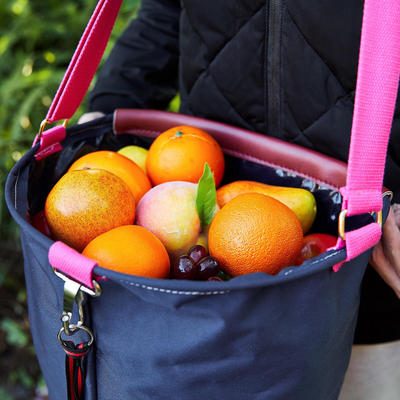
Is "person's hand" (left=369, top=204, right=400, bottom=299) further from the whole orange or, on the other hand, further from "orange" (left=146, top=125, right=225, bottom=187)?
the whole orange

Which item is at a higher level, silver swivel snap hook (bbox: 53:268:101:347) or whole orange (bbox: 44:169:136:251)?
whole orange (bbox: 44:169:136:251)

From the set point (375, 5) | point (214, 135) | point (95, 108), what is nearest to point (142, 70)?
point (95, 108)

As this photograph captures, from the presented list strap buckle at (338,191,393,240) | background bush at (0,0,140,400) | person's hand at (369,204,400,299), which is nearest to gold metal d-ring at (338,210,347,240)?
strap buckle at (338,191,393,240)

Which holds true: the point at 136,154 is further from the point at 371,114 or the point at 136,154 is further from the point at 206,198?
the point at 371,114

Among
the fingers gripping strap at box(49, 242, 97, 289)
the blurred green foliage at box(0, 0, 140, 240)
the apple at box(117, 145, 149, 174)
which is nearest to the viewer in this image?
the fingers gripping strap at box(49, 242, 97, 289)

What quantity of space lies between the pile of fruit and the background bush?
1369 mm

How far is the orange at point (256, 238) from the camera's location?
0.58 meters

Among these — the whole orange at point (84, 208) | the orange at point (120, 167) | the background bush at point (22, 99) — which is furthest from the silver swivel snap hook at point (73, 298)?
the background bush at point (22, 99)

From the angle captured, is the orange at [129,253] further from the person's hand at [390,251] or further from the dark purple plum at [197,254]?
the person's hand at [390,251]

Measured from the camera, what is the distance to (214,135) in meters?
0.86

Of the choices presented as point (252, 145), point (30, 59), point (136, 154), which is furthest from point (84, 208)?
point (30, 59)

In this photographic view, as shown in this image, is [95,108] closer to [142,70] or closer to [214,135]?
[142,70]

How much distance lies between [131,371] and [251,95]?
0.58 meters

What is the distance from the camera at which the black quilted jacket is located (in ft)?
2.18
